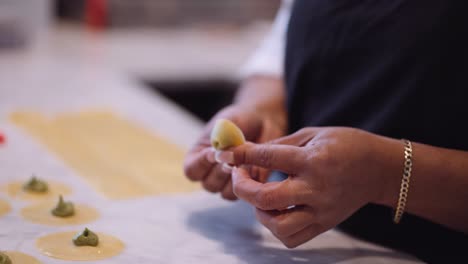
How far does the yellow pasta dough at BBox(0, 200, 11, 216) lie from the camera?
2.62 ft

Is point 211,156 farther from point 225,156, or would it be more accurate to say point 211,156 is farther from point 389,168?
point 389,168

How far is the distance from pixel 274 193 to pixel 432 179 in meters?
0.18

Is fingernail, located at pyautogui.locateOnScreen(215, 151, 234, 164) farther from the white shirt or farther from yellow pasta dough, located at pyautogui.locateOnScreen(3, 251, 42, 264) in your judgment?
the white shirt

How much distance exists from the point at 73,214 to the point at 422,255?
466 millimetres

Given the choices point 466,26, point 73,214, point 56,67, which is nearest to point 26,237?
point 73,214

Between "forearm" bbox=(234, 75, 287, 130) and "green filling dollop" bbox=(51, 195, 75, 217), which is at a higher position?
"forearm" bbox=(234, 75, 287, 130)

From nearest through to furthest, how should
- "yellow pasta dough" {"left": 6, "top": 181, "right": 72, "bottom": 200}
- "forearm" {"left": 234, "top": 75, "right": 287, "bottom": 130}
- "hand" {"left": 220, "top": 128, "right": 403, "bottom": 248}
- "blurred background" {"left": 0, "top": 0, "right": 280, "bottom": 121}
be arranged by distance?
1. "hand" {"left": 220, "top": 128, "right": 403, "bottom": 248}
2. "yellow pasta dough" {"left": 6, "top": 181, "right": 72, "bottom": 200}
3. "forearm" {"left": 234, "top": 75, "right": 287, "bottom": 130}
4. "blurred background" {"left": 0, "top": 0, "right": 280, "bottom": 121}

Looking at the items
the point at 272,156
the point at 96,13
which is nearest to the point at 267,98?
the point at 272,156

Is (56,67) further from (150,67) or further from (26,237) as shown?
(26,237)

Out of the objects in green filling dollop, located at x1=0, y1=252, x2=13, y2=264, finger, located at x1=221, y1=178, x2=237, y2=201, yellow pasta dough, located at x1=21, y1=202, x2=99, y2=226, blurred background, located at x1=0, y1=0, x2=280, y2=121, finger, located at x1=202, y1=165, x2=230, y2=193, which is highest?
blurred background, located at x1=0, y1=0, x2=280, y2=121

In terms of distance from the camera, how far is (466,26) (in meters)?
0.73

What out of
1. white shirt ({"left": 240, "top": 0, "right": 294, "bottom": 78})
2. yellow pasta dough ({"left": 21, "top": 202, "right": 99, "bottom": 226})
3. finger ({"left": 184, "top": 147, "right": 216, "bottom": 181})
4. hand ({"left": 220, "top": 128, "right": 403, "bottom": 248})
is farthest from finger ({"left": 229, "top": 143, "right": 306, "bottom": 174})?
white shirt ({"left": 240, "top": 0, "right": 294, "bottom": 78})

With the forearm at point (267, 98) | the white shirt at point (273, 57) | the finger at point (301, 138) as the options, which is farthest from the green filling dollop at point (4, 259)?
the white shirt at point (273, 57)

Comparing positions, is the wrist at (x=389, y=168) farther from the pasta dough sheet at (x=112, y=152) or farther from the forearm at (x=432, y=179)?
the pasta dough sheet at (x=112, y=152)
